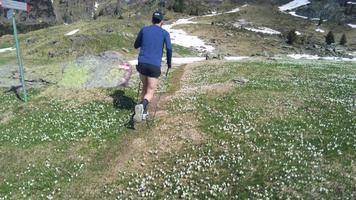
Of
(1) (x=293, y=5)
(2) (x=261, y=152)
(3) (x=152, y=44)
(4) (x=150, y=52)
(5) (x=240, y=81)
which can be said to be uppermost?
(3) (x=152, y=44)

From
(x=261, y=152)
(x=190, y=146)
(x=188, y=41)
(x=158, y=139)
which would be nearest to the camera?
(x=261, y=152)

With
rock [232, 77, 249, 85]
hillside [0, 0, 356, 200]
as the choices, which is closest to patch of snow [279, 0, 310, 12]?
hillside [0, 0, 356, 200]

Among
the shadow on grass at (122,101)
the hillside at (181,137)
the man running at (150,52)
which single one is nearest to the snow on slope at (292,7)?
the hillside at (181,137)

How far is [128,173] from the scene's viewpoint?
18.4 meters

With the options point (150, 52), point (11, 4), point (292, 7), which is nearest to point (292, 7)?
point (292, 7)

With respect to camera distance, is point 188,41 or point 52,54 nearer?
point 52,54

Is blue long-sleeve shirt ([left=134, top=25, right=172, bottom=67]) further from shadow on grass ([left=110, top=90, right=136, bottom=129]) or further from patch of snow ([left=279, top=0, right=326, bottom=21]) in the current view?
patch of snow ([left=279, top=0, right=326, bottom=21])

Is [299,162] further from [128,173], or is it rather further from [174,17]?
[174,17]

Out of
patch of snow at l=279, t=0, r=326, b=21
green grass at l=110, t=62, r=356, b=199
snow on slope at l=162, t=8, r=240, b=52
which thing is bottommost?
patch of snow at l=279, t=0, r=326, b=21

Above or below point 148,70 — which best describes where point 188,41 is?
below

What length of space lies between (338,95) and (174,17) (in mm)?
124843

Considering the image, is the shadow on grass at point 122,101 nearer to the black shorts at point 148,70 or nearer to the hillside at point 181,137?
the hillside at point 181,137

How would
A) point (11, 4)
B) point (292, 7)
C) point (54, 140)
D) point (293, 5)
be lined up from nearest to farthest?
point (54, 140)
point (11, 4)
point (292, 7)
point (293, 5)

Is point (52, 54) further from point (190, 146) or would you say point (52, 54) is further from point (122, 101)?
point (190, 146)
